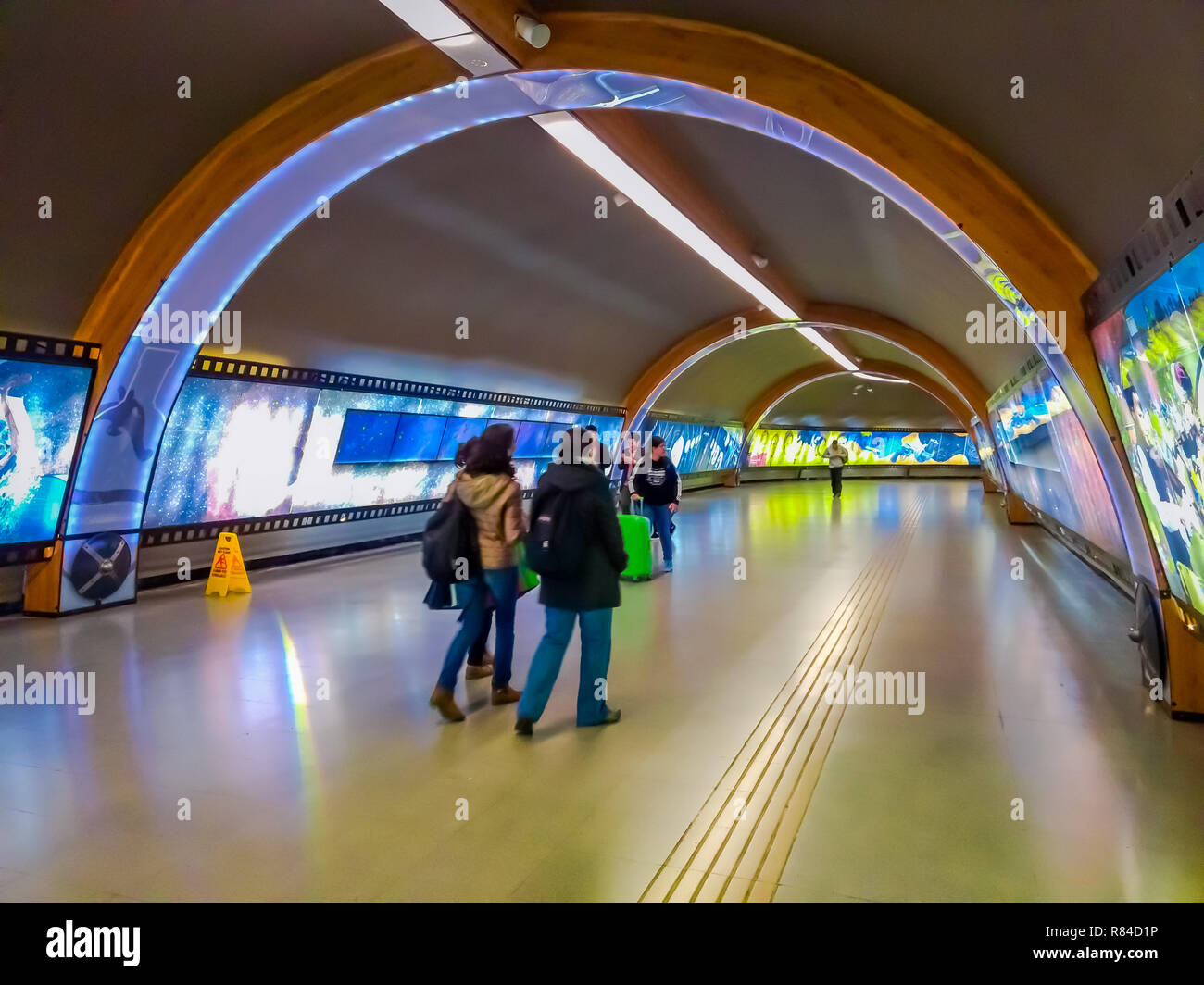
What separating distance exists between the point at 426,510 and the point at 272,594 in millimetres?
5514

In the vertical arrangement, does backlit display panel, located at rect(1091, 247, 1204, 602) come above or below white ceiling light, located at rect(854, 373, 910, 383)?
below

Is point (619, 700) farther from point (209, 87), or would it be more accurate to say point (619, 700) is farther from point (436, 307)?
point (436, 307)

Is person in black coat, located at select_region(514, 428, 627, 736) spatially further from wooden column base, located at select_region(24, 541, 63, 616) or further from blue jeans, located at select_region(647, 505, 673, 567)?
blue jeans, located at select_region(647, 505, 673, 567)

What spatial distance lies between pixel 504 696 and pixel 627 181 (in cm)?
662

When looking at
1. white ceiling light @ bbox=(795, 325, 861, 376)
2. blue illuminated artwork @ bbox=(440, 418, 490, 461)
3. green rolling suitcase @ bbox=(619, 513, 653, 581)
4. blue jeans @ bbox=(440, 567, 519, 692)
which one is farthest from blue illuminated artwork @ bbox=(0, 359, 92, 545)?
white ceiling light @ bbox=(795, 325, 861, 376)

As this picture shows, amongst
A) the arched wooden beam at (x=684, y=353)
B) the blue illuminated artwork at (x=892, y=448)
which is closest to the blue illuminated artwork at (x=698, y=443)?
the arched wooden beam at (x=684, y=353)

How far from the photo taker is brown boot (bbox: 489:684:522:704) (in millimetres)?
5551

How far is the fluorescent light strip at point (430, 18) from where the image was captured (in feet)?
18.7

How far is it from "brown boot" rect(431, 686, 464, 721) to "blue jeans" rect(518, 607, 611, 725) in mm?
482

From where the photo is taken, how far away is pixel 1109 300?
15.2ft

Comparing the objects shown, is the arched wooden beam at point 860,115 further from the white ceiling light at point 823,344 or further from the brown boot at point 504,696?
the white ceiling light at point 823,344

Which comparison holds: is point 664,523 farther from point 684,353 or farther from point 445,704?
point 684,353
